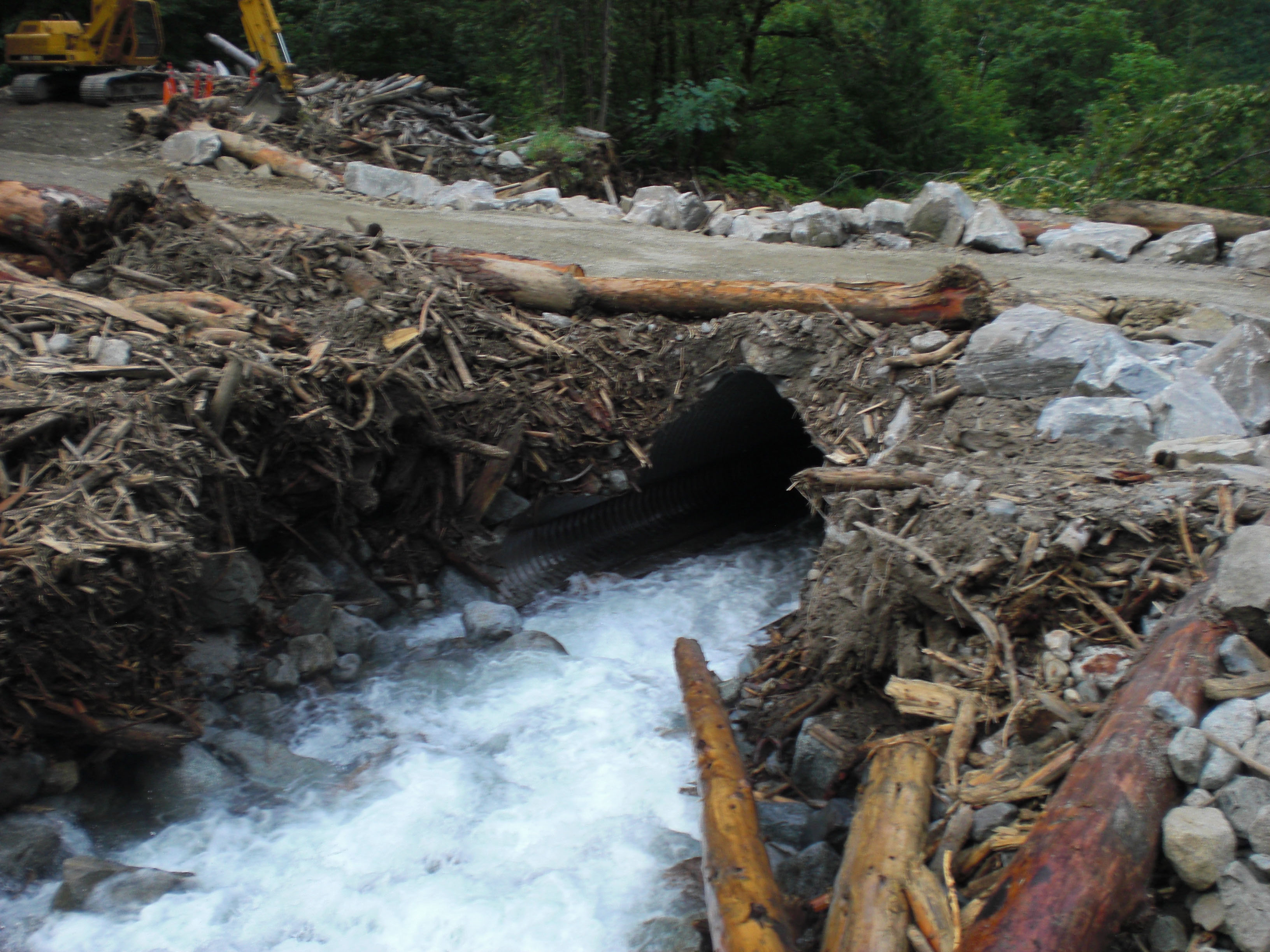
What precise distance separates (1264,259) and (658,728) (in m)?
7.24

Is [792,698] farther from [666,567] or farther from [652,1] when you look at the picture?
[652,1]

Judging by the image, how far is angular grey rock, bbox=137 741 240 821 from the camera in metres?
4.44

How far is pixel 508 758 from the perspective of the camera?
504 centimetres

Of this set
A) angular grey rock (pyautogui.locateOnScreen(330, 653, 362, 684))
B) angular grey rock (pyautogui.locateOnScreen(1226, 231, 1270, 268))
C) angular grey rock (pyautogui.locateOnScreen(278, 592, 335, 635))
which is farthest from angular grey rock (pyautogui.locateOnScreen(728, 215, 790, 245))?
angular grey rock (pyautogui.locateOnScreen(330, 653, 362, 684))

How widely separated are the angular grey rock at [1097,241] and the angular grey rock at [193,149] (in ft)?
34.6

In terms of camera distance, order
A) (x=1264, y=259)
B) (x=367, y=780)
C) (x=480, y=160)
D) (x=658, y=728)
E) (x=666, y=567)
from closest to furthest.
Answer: (x=367, y=780)
(x=658, y=728)
(x=666, y=567)
(x=1264, y=259)
(x=480, y=160)

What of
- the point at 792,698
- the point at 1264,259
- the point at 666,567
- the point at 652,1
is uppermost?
the point at 652,1

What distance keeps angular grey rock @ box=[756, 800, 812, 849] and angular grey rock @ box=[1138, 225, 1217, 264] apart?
704 cm

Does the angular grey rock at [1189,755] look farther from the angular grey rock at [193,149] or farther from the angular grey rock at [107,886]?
the angular grey rock at [193,149]

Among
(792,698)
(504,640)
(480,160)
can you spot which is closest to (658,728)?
(792,698)

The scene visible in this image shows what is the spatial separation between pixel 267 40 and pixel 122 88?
3418 mm

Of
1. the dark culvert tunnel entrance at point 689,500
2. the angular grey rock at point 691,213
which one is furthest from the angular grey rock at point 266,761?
the angular grey rock at point 691,213

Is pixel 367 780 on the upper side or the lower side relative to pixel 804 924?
lower

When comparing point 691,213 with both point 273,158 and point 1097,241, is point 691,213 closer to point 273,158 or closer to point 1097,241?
point 1097,241
